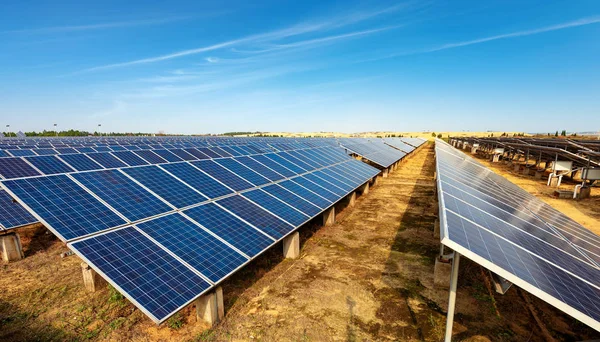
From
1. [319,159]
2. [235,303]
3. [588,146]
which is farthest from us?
[588,146]

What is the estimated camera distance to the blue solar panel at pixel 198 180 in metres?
10.3

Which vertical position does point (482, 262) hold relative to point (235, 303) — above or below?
above

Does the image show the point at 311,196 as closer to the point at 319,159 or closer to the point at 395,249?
the point at 395,249

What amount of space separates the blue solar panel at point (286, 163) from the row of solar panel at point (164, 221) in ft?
13.8

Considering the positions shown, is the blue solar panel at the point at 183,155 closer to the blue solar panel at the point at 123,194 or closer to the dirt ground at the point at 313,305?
the dirt ground at the point at 313,305

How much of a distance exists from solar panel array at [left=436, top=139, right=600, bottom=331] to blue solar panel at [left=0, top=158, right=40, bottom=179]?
1048 cm

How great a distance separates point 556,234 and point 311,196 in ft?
28.3

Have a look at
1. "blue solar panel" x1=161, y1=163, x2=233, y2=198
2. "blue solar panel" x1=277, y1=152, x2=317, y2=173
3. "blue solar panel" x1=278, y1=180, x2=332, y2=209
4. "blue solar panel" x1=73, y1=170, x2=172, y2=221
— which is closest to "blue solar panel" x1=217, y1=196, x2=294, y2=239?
"blue solar panel" x1=161, y1=163, x2=233, y2=198

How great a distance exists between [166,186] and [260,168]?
598 cm

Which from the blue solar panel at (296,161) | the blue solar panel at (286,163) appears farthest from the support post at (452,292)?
the blue solar panel at (296,161)

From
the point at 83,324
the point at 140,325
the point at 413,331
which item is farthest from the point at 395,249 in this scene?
the point at 83,324

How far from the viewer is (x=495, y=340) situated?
675 centimetres

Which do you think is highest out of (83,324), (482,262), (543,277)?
(482,262)

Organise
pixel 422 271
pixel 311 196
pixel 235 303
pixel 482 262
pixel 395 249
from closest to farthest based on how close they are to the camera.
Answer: pixel 482 262 < pixel 235 303 < pixel 422 271 < pixel 395 249 < pixel 311 196
